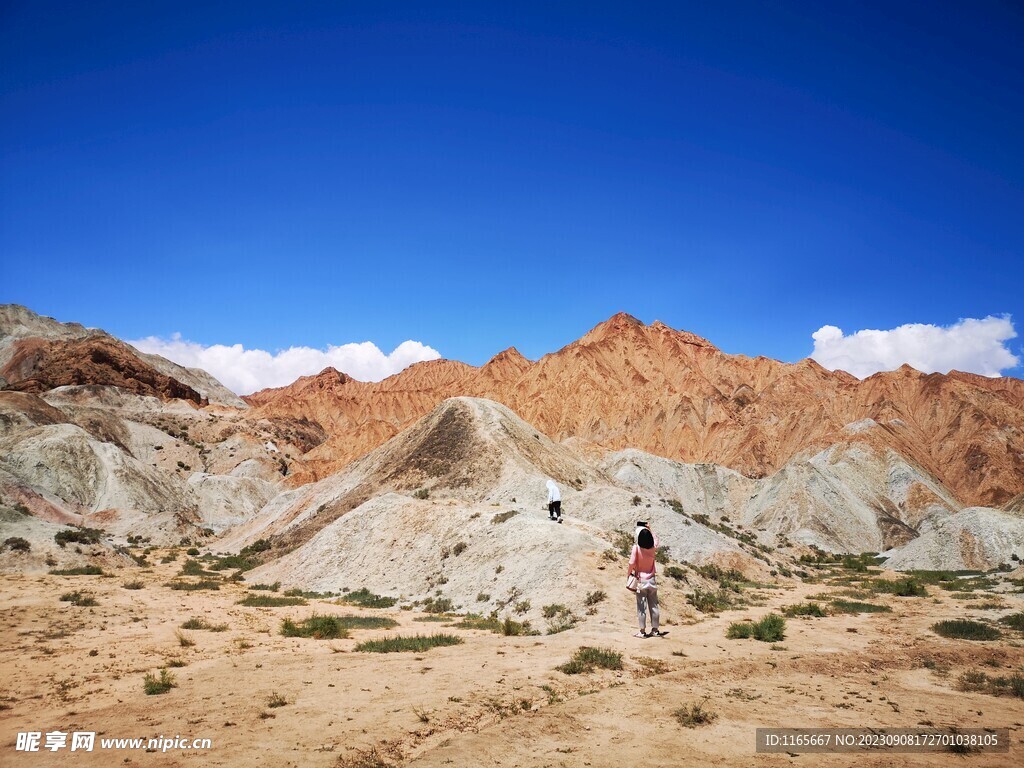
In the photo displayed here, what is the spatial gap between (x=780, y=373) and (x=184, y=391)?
11499 cm

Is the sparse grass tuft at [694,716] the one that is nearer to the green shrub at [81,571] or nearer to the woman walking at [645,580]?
the woman walking at [645,580]

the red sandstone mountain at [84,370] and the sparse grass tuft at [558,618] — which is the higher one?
the red sandstone mountain at [84,370]

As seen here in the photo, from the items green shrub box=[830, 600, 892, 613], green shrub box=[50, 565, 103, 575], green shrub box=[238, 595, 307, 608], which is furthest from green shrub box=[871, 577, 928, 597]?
green shrub box=[50, 565, 103, 575]

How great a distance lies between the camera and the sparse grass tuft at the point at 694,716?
311 inches

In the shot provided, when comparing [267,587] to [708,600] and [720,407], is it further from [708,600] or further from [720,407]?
[720,407]

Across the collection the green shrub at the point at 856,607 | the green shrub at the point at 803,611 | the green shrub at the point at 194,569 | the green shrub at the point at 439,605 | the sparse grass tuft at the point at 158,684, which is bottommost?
the green shrub at the point at 856,607

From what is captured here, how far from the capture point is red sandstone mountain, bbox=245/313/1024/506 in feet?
248

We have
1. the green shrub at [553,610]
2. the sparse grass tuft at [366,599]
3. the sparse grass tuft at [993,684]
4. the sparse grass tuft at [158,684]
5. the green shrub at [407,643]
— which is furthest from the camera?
the sparse grass tuft at [366,599]

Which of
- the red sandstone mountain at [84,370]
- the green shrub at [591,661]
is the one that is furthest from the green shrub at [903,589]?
the red sandstone mountain at [84,370]

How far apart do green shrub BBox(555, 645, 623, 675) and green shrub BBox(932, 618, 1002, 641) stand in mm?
10215

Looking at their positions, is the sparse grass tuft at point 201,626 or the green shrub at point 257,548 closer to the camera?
the sparse grass tuft at point 201,626

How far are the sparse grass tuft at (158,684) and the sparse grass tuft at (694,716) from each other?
8105 mm

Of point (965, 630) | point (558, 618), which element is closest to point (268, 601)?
point (558, 618)

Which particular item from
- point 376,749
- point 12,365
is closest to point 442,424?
point 376,749
